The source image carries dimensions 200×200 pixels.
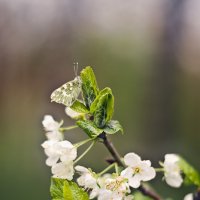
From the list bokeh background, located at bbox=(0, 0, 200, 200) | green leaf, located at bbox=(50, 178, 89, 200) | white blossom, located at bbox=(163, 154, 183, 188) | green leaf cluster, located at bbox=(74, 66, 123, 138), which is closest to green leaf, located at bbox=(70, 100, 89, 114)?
green leaf cluster, located at bbox=(74, 66, 123, 138)

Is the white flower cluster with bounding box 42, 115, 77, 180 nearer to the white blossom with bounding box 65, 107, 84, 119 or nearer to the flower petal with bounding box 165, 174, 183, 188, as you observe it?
the white blossom with bounding box 65, 107, 84, 119

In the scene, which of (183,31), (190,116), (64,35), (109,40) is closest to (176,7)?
(183,31)

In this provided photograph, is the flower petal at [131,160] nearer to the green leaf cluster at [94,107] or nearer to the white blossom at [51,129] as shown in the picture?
the green leaf cluster at [94,107]

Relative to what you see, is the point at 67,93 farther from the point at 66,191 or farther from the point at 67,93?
the point at 66,191

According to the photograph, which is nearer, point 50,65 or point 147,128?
point 147,128

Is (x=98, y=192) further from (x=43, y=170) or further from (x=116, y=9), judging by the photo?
(x=116, y=9)

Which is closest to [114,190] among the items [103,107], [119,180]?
[119,180]

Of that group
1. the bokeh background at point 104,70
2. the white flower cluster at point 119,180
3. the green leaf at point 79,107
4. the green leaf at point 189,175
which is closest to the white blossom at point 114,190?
the white flower cluster at point 119,180
